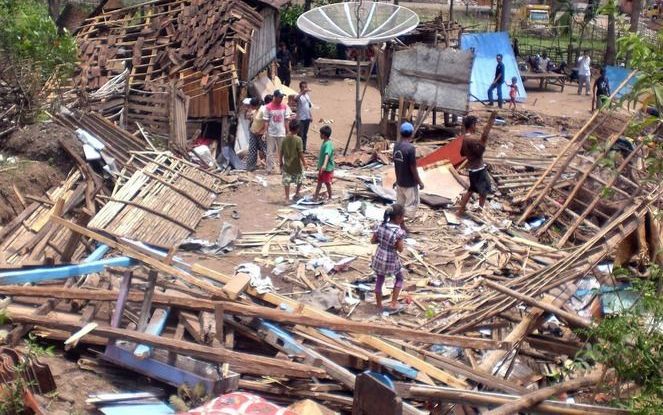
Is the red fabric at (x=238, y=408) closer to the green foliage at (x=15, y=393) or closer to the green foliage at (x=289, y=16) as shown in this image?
the green foliage at (x=15, y=393)

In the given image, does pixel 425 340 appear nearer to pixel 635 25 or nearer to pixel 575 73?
pixel 635 25

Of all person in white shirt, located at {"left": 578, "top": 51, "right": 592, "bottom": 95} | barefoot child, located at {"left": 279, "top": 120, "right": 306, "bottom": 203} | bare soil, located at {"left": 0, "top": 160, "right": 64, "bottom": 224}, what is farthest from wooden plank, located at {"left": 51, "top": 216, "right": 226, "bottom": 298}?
person in white shirt, located at {"left": 578, "top": 51, "right": 592, "bottom": 95}

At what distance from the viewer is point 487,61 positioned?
22.7 meters

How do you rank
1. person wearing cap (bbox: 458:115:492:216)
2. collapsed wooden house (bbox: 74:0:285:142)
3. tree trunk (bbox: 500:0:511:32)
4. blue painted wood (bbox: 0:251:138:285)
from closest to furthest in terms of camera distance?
blue painted wood (bbox: 0:251:138:285) < person wearing cap (bbox: 458:115:492:216) < collapsed wooden house (bbox: 74:0:285:142) < tree trunk (bbox: 500:0:511:32)

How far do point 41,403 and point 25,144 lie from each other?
6.17 metres

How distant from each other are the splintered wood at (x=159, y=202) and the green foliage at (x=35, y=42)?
6.60 feet

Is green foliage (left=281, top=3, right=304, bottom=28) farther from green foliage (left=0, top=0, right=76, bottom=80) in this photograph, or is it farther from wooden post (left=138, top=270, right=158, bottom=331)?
wooden post (left=138, top=270, right=158, bottom=331)

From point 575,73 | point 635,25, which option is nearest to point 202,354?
point 635,25

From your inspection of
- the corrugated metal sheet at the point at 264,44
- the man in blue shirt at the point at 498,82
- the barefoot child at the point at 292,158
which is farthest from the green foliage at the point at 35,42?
the man in blue shirt at the point at 498,82

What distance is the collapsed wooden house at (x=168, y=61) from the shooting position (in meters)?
13.5

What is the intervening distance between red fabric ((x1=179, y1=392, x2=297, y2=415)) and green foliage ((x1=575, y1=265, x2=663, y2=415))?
1.97 meters

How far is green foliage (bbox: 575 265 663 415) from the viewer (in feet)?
15.6

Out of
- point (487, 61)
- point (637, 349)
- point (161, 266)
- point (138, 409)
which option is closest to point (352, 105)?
point (487, 61)

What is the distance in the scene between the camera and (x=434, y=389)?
4.50 m
